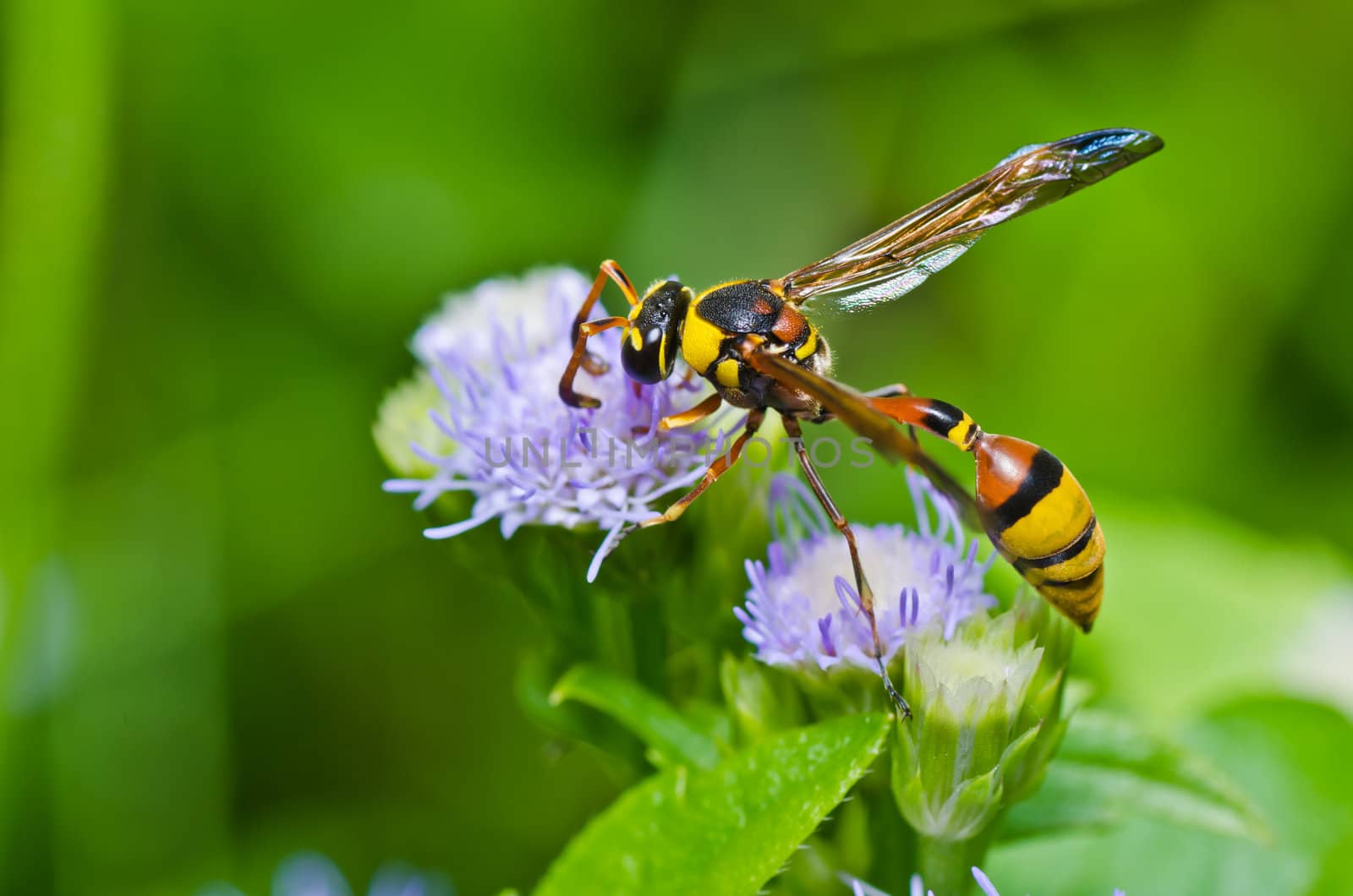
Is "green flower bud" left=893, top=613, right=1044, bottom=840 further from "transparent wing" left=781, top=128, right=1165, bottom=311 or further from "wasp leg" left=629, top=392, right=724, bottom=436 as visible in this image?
"transparent wing" left=781, top=128, right=1165, bottom=311

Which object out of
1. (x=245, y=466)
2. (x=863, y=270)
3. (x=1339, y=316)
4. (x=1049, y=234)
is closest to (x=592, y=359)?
(x=863, y=270)

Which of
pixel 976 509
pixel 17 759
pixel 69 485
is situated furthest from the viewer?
pixel 69 485

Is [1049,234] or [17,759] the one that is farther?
[1049,234]

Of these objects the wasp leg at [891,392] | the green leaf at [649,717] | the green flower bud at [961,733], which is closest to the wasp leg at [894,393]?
the wasp leg at [891,392]

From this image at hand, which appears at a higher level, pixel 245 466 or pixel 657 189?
pixel 657 189

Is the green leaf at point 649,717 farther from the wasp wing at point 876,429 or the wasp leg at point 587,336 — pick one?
the wasp wing at point 876,429

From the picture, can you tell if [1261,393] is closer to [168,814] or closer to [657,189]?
[657,189]
